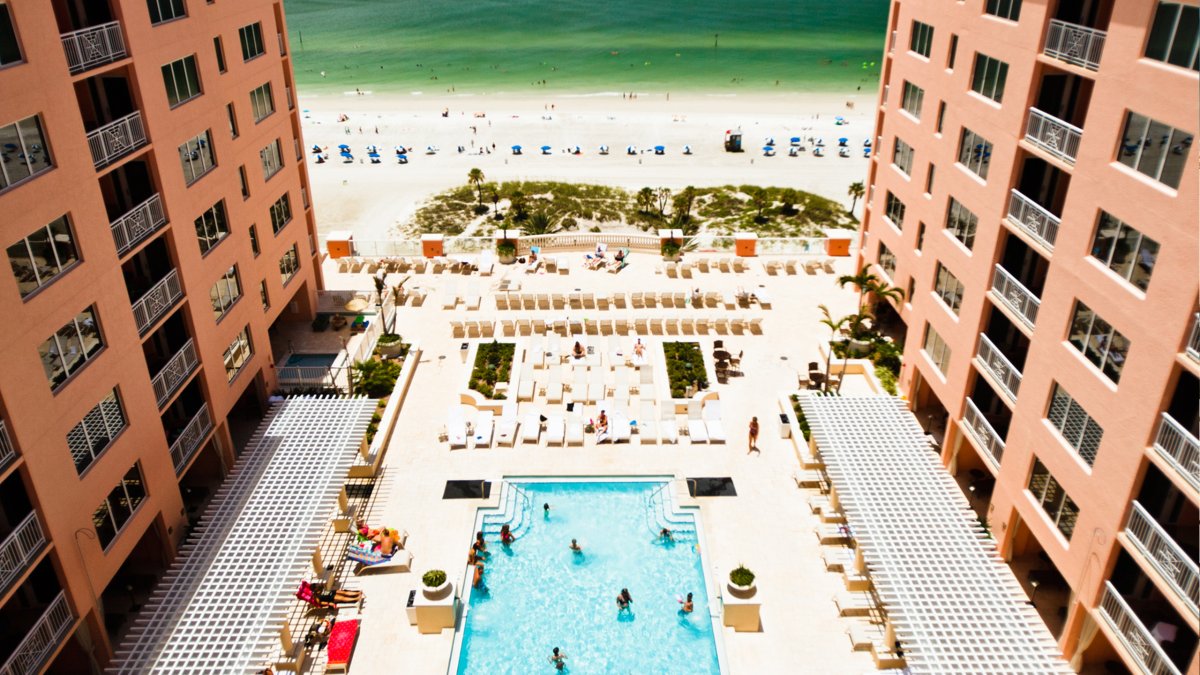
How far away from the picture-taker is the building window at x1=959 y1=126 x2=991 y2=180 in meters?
25.5

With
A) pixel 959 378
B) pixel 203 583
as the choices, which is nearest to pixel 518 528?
pixel 203 583

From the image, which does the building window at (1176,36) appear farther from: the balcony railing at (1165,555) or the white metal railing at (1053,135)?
the balcony railing at (1165,555)

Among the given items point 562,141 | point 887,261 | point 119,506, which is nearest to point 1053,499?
point 887,261

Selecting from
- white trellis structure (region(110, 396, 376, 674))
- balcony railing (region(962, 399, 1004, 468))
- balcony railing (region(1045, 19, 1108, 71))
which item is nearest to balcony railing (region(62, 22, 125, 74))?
white trellis structure (region(110, 396, 376, 674))

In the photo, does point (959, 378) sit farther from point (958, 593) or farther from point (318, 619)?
point (318, 619)

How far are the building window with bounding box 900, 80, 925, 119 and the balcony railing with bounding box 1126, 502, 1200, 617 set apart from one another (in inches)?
784

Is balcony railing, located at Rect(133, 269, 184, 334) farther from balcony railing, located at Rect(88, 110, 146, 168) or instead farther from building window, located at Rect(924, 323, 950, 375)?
building window, located at Rect(924, 323, 950, 375)

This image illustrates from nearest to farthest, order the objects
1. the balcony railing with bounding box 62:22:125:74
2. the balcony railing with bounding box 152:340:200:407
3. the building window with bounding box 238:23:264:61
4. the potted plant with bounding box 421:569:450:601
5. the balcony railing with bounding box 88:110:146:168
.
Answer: the balcony railing with bounding box 62:22:125:74, the balcony railing with bounding box 88:110:146:168, the potted plant with bounding box 421:569:450:601, the balcony railing with bounding box 152:340:200:407, the building window with bounding box 238:23:264:61

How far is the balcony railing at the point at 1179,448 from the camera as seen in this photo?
50.4ft

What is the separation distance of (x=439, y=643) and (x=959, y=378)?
62.1 ft

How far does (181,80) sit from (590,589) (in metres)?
20.7

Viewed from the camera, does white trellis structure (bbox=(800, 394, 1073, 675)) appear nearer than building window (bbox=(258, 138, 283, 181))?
Yes

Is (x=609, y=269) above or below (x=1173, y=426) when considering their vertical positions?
below

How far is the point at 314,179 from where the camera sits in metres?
71.1
